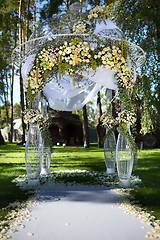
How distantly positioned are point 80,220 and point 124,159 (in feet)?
6.68

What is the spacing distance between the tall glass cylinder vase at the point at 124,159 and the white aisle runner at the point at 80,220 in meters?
0.65

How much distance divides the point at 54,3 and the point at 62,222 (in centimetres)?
1302

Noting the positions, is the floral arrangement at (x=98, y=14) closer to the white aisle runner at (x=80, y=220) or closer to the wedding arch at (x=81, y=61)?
the wedding arch at (x=81, y=61)

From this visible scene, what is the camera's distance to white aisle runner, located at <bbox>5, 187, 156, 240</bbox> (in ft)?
9.12

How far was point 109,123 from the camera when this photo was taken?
20.6ft

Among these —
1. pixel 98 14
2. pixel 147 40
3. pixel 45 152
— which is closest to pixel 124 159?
pixel 45 152

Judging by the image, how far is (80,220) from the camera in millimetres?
3262

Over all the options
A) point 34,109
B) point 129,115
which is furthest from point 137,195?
point 34,109

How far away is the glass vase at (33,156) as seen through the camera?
5.05 meters

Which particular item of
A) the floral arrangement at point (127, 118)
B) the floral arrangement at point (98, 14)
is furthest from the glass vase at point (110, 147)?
the floral arrangement at point (98, 14)

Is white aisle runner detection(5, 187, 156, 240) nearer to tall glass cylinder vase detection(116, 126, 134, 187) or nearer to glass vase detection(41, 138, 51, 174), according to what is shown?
tall glass cylinder vase detection(116, 126, 134, 187)

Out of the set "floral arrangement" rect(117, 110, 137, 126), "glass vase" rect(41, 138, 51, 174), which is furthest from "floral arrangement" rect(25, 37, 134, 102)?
"glass vase" rect(41, 138, 51, 174)

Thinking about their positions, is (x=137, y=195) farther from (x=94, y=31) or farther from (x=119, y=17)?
(x=119, y=17)

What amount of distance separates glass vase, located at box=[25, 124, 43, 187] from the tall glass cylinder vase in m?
1.59
